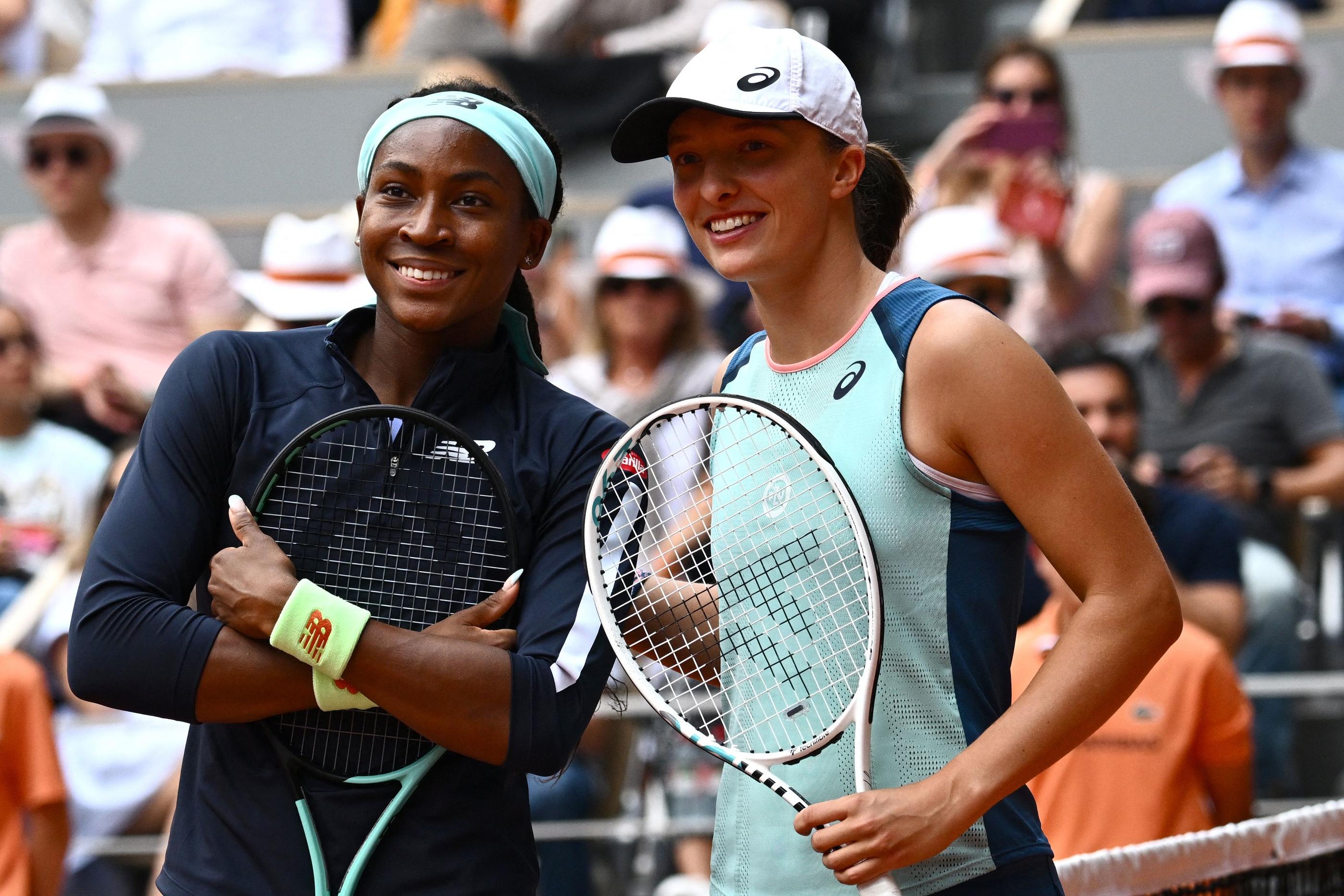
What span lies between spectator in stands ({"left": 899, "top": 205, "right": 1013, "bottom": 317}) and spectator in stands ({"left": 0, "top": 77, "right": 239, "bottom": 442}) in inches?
127

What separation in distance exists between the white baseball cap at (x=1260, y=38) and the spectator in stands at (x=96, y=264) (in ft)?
14.9

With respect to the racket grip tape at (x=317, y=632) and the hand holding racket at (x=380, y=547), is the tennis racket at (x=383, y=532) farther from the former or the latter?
the racket grip tape at (x=317, y=632)

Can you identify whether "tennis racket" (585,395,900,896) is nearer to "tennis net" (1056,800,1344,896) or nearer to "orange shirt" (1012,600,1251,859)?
"tennis net" (1056,800,1344,896)

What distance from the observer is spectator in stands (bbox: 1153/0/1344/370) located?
6.97 meters

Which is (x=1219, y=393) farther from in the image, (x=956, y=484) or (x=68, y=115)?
(x=68, y=115)

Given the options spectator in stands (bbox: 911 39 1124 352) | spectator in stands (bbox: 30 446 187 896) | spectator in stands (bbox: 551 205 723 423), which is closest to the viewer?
spectator in stands (bbox: 30 446 187 896)

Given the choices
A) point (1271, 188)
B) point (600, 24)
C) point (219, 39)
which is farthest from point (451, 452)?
point (219, 39)

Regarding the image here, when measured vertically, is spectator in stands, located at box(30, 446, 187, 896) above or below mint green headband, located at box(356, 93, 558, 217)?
below

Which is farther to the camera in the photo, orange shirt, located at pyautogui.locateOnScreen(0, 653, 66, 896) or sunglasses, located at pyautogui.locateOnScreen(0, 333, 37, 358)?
sunglasses, located at pyautogui.locateOnScreen(0, 333, 37, 358)

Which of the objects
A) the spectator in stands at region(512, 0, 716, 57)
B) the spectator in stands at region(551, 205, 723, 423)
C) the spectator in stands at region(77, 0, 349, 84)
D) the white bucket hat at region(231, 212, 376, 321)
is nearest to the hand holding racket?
the white bucket hat at region(231, 212, 376, 321)

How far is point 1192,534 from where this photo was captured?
17.4 ft

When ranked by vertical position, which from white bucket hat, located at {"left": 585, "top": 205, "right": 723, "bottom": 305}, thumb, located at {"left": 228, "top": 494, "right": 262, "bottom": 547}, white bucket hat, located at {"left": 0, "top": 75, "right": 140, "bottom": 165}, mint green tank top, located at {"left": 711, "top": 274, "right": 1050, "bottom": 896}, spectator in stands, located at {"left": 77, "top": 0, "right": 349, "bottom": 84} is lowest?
mint green tank top, located at {"left": 711, "top": 274, "right": 1050, "bottom": 896}

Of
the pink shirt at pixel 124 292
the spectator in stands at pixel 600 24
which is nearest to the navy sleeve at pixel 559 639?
the pink shirt at pixel 124 292

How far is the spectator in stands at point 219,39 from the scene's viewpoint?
918 centimetres
